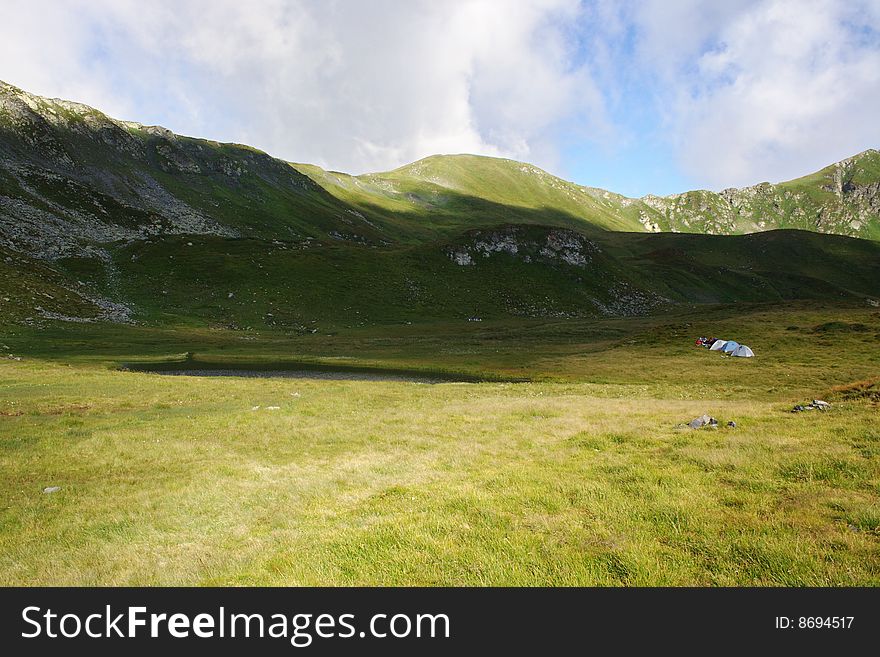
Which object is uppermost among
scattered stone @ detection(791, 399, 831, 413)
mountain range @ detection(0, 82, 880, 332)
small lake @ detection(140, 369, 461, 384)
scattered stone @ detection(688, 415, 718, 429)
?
mountain range @ detection(0, 82, 880, 332)

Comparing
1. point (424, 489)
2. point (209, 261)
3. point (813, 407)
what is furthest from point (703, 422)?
point (209, 261)

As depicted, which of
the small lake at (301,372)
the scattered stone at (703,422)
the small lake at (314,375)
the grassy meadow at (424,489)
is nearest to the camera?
the grassy meadow at (424,489)

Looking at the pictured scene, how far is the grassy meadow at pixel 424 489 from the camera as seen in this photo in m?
9.81

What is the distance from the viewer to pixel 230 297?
10938 cm

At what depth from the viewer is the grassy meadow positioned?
32.2ft

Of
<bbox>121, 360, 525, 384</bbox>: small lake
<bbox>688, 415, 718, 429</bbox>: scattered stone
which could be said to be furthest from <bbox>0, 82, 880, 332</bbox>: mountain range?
<bbox>688, 415, 718, 429</bbox>: scattered stone

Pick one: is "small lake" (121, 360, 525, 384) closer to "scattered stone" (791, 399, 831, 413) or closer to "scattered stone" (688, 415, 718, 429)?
"scattered stone" (791, 399, 831, 413)

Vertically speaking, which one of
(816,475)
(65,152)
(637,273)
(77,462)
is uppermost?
(65,152)

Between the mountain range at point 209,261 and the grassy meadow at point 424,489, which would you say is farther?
the mountain range at point 209,261

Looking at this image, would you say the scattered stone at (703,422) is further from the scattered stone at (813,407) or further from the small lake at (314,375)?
the small lake at (314,375)

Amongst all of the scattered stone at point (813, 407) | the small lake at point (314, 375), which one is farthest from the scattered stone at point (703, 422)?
the small lake at point (314, 375)
